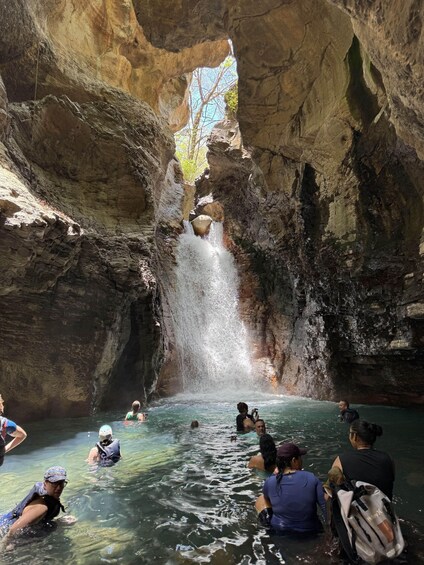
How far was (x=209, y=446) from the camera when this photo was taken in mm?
8070

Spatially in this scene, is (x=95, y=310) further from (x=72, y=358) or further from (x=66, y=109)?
(x=66, y=109)

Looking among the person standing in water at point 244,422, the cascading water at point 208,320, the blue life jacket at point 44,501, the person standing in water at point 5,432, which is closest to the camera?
the blue life jacket at point 44,501

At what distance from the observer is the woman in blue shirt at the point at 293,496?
3.75 m

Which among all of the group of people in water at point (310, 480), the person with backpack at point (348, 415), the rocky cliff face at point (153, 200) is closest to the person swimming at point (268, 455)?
the group of people in water at point (310, 480)

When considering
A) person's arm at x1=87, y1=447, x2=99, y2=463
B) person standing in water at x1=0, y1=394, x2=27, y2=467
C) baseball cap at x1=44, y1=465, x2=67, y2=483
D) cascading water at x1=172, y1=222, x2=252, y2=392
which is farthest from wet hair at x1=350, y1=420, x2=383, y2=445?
cascading water at x1=172, y1=222, x2=252, y2=392

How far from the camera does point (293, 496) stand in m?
3.79

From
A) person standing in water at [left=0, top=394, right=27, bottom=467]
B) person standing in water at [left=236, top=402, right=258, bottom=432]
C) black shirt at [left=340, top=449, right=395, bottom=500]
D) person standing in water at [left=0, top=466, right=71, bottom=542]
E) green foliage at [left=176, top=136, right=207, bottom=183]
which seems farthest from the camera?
green foliage at [left=176, top=136, right=207, bottom=183]

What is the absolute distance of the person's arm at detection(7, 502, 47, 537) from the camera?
4048 mm

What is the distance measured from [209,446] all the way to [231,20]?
10811 mm

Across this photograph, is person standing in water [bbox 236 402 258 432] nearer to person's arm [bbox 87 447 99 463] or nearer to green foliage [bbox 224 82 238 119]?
person's arm [bbox 87 447 99 463]

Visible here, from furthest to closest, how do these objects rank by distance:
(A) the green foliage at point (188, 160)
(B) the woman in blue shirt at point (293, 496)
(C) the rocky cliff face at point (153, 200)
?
(A) the green foliage at point (188, 160) < (C) the rocky cliff face at point (153, 200) < (B) the woman in blue shirt at point (293, 496)

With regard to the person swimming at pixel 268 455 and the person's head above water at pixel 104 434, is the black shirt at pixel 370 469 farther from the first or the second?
the person's head above water at pixel 104 434

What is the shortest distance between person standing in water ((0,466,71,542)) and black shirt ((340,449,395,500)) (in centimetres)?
308

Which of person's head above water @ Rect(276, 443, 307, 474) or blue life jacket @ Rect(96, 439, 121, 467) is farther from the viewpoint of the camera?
blue life jacket @ Rect(96, 439, 121, 467)
